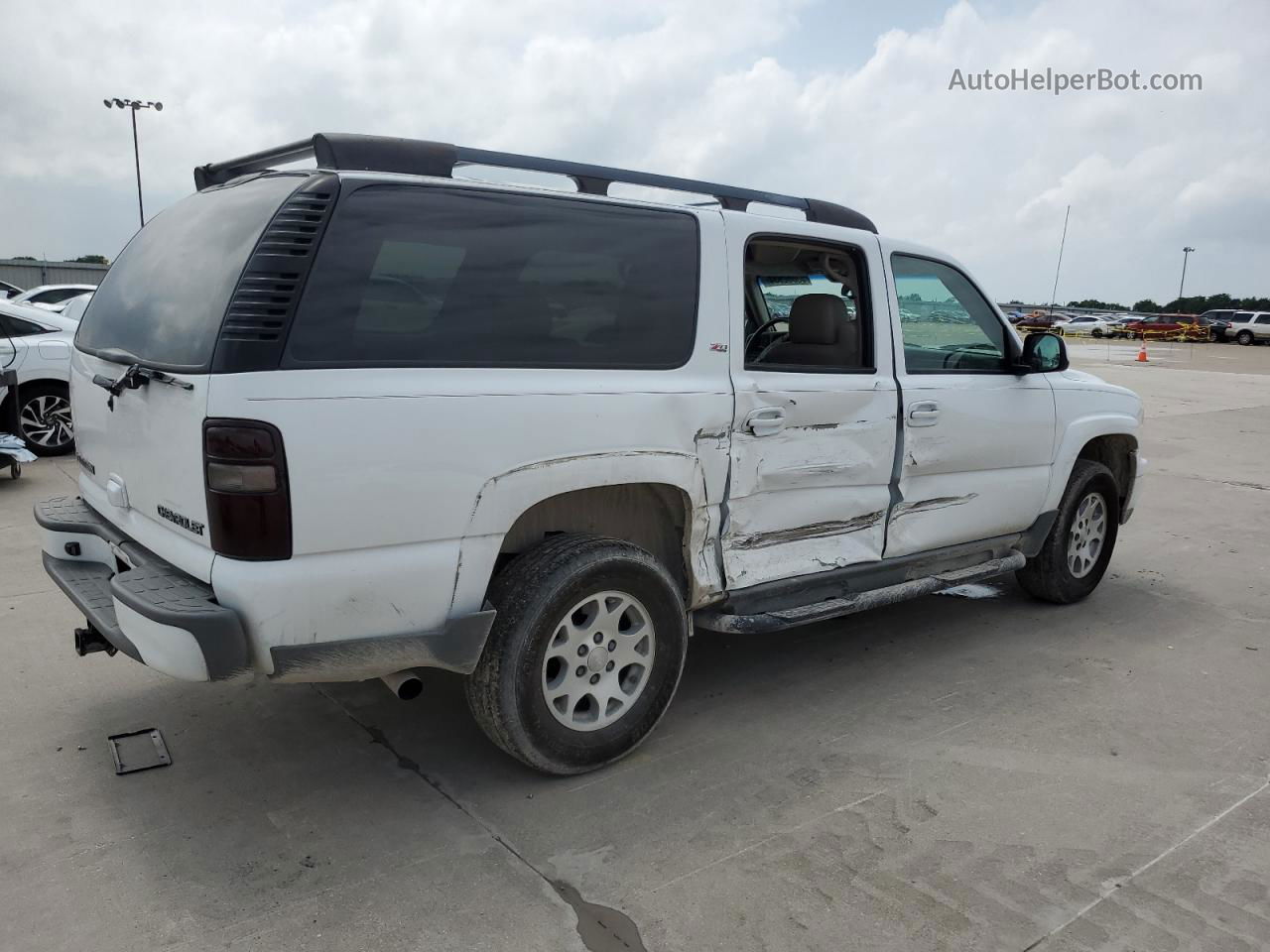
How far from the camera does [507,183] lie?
10.8 feet

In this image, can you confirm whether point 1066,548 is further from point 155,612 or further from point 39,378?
point 39,378

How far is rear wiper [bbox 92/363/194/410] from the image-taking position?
282 centimetres

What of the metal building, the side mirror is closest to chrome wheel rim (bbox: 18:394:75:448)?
the side mirror

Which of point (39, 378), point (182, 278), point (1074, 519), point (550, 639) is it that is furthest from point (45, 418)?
point (1074, 519)

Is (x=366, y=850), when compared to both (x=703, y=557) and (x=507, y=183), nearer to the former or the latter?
(x=703, y=557)

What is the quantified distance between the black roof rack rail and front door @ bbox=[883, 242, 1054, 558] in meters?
0.44

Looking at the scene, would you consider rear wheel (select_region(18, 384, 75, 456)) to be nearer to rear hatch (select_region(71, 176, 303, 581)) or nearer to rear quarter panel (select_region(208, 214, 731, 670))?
rear hatch (select_region(71, 176, 303, 581))

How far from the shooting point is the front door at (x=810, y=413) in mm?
3732

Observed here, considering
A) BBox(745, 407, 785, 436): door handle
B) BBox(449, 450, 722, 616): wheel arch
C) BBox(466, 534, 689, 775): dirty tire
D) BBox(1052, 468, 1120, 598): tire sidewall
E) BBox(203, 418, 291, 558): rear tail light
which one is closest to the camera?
BBox(203, 418, 291, 558): rear tail light

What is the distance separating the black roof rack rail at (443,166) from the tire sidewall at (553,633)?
1.32 metres

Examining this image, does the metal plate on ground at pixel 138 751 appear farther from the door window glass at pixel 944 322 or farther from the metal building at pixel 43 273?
the metal building at pixel 43 273

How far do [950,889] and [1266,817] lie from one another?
124 cm

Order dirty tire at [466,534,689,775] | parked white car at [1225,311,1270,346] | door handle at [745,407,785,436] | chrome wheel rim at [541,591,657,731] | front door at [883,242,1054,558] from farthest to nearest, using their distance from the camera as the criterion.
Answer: parked white car at [1225,311,1270,346], front door at [883,242,1054,558], door handle at [745,407,785,436], chrome wheel rim at [541,591,657,731], dirty tire at [466,534,689,775]

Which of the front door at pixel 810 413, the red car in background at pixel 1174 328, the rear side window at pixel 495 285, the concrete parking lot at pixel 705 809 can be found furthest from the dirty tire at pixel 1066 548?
the red car in background at pixel 1174 328
